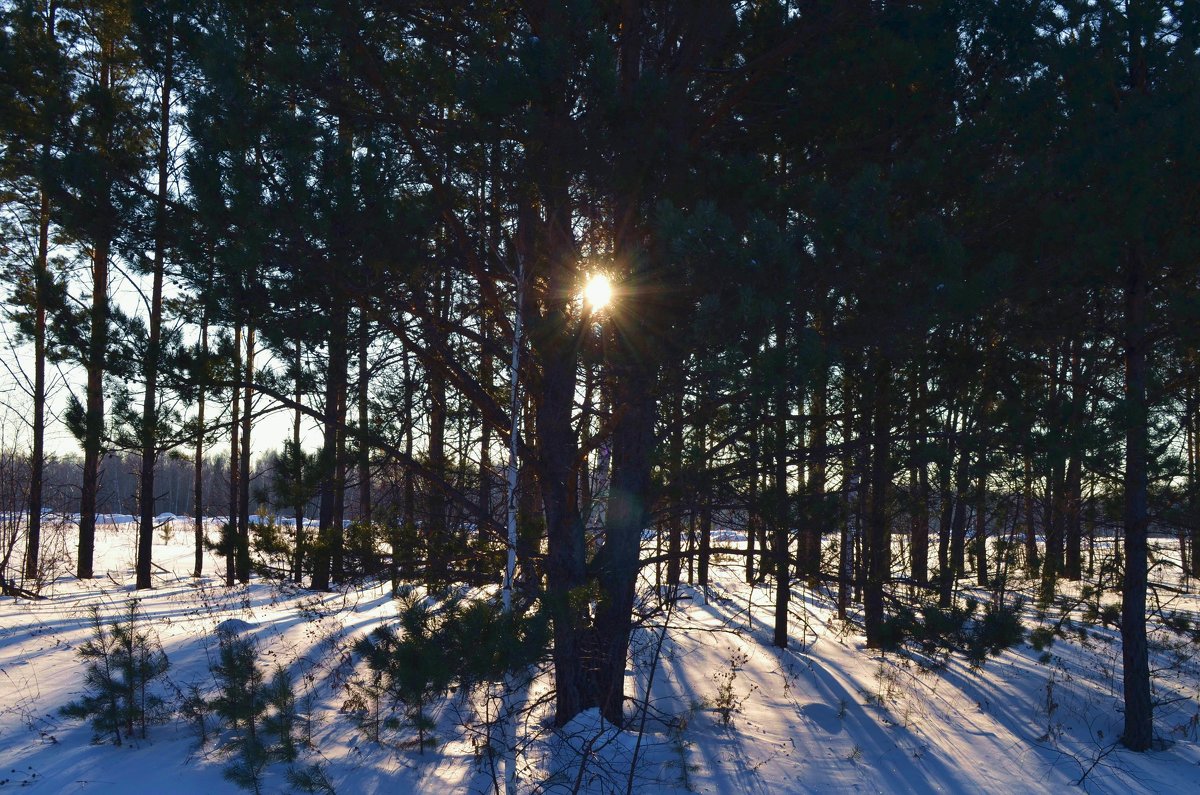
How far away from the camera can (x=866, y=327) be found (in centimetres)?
513

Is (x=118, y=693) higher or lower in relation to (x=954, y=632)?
lower

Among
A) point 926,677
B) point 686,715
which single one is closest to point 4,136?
point 686,715

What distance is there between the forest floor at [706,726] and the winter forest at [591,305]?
0.23 ft

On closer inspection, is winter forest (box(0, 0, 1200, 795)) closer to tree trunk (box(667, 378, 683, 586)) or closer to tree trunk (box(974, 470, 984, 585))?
tree trunk (box(667, 378, 683, 586))

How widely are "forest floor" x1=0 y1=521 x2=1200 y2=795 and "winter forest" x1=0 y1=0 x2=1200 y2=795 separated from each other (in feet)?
0.23

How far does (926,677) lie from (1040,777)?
2.97m

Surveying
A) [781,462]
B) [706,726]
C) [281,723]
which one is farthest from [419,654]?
[706,726]

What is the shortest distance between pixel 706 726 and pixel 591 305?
180 inches

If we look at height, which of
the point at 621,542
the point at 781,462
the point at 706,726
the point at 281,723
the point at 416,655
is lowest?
the point at 706,726

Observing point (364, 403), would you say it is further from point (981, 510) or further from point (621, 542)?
point (981, 510)

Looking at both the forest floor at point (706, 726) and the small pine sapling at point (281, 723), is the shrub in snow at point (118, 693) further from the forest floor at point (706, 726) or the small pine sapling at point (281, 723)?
the small pine sapling at point (281, 723)

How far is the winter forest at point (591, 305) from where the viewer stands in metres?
4.84

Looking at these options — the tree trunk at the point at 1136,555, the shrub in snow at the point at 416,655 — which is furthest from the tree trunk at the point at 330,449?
the tree trunk at the point at 1136,555

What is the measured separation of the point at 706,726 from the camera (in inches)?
301
